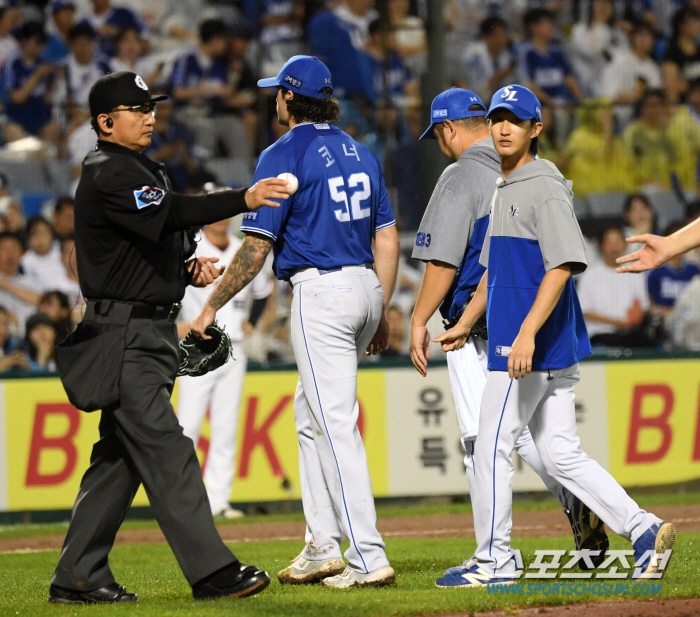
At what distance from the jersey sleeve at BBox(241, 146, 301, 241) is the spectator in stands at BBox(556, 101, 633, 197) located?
8085mm

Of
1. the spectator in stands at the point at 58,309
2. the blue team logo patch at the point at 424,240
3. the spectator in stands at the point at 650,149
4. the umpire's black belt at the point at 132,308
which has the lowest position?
the spectator in stands at the point at 58,309

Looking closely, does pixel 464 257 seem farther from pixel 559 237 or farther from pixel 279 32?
pixel 279 32

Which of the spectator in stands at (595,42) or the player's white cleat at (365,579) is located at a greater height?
the spectator in stands at (595,42)

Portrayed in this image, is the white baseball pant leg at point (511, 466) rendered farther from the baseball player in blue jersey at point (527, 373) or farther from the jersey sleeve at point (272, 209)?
the jersey sleeve at point (272, 209)

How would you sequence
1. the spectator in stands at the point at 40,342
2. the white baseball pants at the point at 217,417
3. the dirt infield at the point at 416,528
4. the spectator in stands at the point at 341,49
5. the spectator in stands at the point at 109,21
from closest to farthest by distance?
the dirt infield at the point at 416,528 < the white baseball pants at the point at 217,417 < the spectator in stands at the point at 40,342 < the spectator in stands at the point at 341,49 < the spectator in stands at the point at 109,21

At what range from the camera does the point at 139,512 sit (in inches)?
395

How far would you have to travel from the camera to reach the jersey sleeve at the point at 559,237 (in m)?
4.50

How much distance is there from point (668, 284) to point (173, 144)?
5932 mm

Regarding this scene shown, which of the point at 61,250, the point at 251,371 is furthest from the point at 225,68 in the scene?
the point at 251,371

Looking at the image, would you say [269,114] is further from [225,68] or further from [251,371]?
[251,371]

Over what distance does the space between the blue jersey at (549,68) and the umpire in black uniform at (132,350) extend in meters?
9.95

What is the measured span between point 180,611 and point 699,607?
2060 mm

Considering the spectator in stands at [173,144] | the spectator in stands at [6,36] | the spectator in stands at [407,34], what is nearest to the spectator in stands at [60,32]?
the spectator in stands at [6,36]

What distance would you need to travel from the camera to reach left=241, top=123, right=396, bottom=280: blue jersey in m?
4.93
